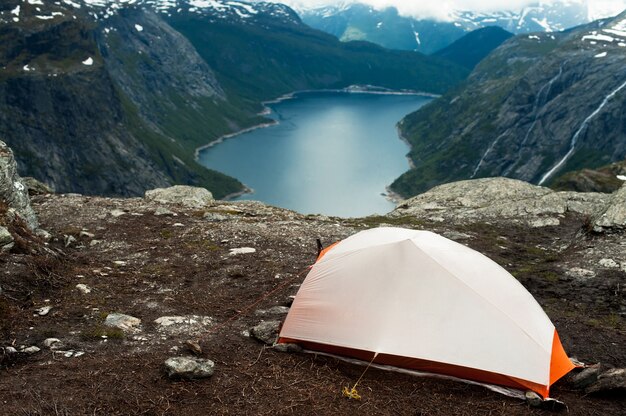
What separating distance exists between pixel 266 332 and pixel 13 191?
13.1m

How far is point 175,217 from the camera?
27469 millimetres

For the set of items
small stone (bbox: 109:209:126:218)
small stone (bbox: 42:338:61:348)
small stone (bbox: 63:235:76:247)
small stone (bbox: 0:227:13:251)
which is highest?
small stone (bbox: 0:227:13:251)

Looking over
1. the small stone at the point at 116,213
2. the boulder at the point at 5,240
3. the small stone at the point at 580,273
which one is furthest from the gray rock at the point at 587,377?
the small stone at the point at 116,213

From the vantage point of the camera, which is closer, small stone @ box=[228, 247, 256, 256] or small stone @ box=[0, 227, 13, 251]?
small stone @ box=[0, 227, 13, 251]

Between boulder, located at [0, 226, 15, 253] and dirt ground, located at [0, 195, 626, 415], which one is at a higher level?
boulder, located at [0, 226, 15, 253]

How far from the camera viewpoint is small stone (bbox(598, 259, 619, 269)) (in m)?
19.7

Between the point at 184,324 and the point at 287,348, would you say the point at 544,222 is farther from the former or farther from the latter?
the point at 184,324

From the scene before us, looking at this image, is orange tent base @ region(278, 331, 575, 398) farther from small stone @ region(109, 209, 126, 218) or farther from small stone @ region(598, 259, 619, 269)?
small stone @ region(109, 209, 126, 218)

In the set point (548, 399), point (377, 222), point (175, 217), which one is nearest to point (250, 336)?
point (548, 399)

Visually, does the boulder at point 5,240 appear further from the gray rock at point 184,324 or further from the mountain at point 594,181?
the mountain at point 594,181

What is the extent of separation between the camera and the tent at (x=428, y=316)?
11.8 metres

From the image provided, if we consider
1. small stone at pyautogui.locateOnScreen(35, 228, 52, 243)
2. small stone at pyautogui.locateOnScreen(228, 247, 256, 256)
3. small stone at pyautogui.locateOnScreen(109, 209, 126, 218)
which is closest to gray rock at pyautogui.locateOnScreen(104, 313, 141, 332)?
small stone at pyautogui.locateOnScreen(228, 247, 256, 256)

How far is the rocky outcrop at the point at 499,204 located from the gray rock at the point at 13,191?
68.7 ft

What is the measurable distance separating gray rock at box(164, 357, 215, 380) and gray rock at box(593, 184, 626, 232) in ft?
61.4
